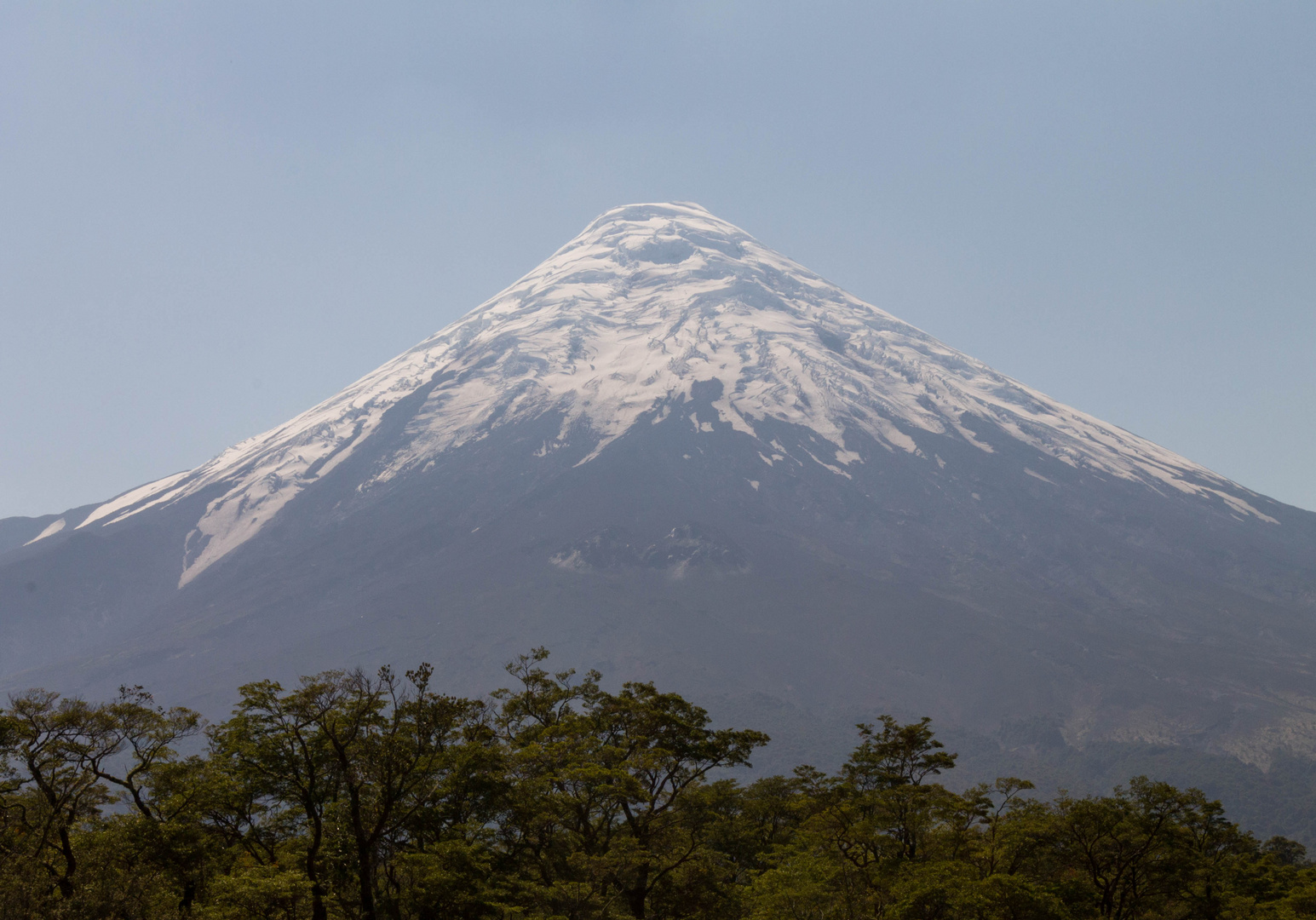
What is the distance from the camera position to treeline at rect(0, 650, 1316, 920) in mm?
21750

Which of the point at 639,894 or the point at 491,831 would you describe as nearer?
the point at 639,894

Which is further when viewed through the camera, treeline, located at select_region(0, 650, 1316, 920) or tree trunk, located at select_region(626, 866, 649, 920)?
tree trunk, located at select_region(626, 866, 649, 920)

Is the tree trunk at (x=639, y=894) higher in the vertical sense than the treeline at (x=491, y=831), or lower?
lower

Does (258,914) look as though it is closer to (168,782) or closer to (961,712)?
(168,782)

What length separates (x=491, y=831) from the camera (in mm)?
27953

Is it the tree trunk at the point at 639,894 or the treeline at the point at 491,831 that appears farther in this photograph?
the tree trunk at the point at 639,894

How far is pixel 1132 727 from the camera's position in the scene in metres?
176

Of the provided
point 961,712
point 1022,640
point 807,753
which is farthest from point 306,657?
point 1022,640

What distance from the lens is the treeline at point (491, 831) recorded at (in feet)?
71.4

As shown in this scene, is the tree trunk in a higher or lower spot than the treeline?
lower

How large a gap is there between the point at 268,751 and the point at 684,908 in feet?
48.4

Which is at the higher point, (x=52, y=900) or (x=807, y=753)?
(x=52, y=900)

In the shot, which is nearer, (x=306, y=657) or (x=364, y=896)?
(x=364, y=896)

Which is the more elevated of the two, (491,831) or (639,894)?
(491,831)
